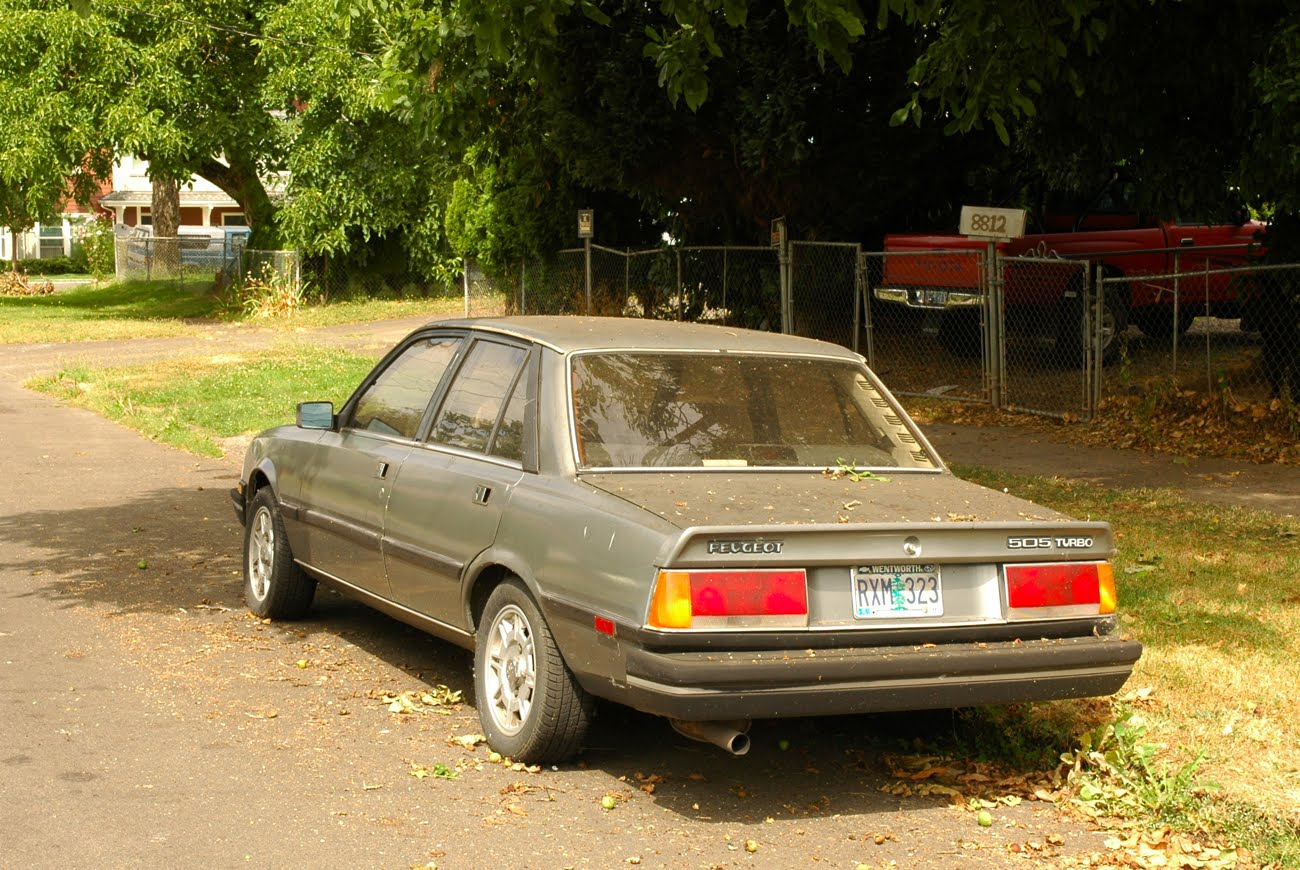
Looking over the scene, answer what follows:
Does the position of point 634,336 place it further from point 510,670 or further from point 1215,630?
point 1215,630

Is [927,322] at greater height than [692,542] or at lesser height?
greater

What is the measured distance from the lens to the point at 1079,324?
17.9 meters

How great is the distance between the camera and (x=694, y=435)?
6.20 meters

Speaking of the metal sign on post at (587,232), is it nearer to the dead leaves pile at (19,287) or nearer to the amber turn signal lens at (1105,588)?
the amber turn signal lens at (1105,588)

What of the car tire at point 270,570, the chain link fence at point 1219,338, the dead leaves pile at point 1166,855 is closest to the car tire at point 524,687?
the dead leaves pile at point 1166,855

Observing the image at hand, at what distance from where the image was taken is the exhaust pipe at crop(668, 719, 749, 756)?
5223 millimetres

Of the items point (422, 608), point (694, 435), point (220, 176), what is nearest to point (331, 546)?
point (422, 608)

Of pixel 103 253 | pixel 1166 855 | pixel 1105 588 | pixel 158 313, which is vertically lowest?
pixel 1166 855

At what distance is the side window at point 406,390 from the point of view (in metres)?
7.05

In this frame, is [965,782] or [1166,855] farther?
[965,782]

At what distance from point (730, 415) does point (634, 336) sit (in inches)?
21.4

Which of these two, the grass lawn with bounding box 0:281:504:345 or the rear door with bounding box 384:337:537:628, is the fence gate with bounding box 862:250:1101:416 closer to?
the rear door with bounding box 384:337:537:628

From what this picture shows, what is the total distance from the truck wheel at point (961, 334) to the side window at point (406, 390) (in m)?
12.4

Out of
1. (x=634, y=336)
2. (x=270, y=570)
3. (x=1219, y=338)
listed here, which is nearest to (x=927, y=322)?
(x=1219, y=338)
